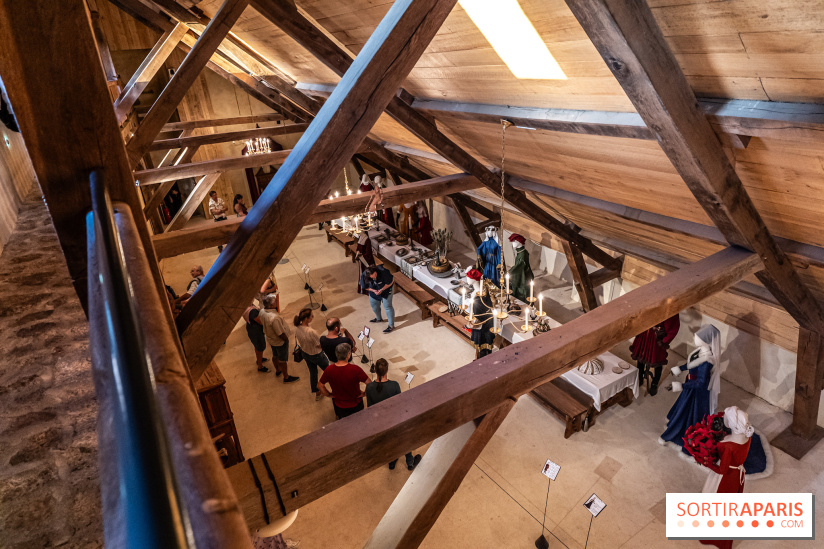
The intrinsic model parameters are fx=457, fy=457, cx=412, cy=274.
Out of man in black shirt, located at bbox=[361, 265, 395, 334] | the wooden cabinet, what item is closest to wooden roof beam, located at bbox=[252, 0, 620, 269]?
man in black shirt, located at bbox=[361, 265, 395, 334]

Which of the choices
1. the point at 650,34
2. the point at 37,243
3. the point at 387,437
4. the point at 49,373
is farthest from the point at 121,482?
the point at 37,243

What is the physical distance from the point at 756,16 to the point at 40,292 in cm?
313

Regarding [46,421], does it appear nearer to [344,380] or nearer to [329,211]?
[344,380]

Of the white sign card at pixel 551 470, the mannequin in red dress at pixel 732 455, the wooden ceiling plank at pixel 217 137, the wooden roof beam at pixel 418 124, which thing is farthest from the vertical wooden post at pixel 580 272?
the wooden ceiling plank at pixel 217 137

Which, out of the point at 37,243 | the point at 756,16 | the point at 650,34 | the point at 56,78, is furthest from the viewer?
the point at 37,243

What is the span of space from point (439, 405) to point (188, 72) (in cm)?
423

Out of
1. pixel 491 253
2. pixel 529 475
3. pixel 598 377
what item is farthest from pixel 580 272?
pixel 529 475

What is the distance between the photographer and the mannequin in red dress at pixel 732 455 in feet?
12.2

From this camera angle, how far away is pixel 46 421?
1.16 metres

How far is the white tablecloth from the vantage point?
4941 mm

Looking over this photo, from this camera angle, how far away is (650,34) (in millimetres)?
1997

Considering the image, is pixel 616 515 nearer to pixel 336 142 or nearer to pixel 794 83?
pixel 794 83

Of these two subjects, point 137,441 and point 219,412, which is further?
point 219,412

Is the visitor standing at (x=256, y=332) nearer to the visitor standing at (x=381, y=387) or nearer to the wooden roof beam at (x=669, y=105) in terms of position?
the visitor standing at (x=381, y=387)
